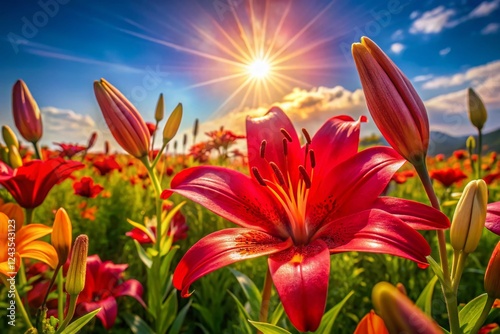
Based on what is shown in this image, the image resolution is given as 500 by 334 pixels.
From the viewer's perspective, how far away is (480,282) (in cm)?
119

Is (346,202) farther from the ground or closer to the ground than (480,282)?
farther from the ground

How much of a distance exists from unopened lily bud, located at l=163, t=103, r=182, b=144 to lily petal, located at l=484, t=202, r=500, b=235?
50cm

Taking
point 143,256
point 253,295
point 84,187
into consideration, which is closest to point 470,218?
point 253,295

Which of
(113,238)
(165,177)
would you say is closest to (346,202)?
(113,238)

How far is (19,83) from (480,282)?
134 cm

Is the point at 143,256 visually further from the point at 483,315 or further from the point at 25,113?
the point at 483,315

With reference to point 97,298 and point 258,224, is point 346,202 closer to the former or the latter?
point 258,224

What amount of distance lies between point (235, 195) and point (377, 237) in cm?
17

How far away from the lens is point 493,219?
1.19 ft

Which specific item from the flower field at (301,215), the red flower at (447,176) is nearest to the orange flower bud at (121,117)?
the flower field at (301,215)

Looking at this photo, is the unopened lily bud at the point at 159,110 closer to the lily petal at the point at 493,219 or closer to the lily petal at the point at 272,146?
the lily petal at the point at 272,146

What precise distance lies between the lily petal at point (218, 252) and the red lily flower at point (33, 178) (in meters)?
0.38

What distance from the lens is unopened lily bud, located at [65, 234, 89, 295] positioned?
1.34 feet

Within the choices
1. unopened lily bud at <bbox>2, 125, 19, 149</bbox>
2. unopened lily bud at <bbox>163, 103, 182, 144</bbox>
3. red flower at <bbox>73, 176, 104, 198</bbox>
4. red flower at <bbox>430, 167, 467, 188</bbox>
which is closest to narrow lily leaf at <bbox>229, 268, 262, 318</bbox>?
unopened lily bud at <bbox>163, 103, 182, 144</bbox>
